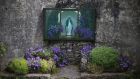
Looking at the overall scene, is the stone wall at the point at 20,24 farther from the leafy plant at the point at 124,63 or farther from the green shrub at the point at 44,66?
the leafy plant at the point at 124,63

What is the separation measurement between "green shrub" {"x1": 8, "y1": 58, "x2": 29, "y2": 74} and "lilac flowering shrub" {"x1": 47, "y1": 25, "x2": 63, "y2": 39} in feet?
4.04

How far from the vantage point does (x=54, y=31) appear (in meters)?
12.7

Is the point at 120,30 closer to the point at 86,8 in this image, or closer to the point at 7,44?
the point at 86,8

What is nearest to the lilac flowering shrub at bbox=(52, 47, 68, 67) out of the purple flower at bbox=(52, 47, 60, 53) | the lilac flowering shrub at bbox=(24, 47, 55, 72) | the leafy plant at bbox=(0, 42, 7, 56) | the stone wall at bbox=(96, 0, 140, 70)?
the purple flower at bbox=(52, 47, 60, 53)

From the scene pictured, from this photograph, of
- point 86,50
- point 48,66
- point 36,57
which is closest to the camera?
point 48,66

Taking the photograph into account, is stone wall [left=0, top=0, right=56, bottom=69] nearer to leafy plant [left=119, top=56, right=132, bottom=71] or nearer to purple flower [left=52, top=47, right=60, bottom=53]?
purple flower [left=52, top=47, right=60, bottom=53]

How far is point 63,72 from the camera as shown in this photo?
1223cm

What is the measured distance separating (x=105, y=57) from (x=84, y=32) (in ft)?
3.63

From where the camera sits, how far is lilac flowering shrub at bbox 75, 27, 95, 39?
41.6ft

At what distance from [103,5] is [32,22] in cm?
216

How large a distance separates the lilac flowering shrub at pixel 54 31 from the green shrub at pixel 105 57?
1192mm

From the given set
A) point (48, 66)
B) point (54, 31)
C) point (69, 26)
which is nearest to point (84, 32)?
point (69, 26)

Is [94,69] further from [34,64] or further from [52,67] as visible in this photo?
[34,64]

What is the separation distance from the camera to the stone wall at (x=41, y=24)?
496 inches
